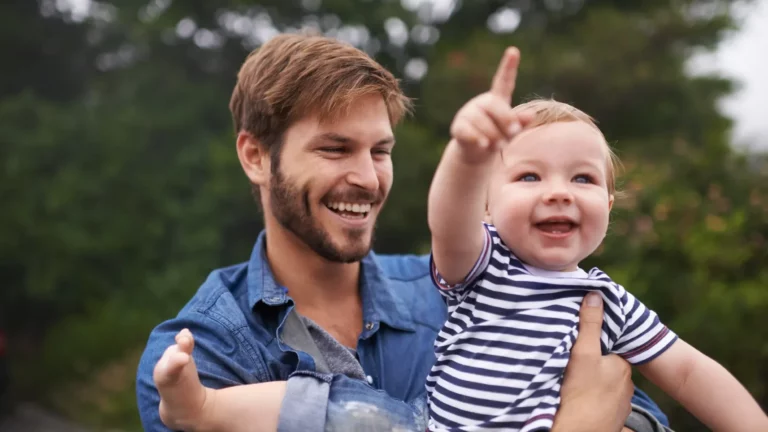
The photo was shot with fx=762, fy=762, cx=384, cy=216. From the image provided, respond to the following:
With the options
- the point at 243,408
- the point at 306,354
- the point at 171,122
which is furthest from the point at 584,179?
the point at 171,122

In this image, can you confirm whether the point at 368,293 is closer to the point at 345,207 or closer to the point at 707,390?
the point at 345,207

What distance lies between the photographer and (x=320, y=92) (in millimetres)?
2258

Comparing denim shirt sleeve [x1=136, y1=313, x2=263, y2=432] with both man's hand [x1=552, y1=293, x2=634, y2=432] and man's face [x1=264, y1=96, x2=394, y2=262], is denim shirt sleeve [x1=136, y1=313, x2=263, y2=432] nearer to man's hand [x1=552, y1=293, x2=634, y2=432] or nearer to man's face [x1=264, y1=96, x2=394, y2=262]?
man's face [x1=264, y1=96, x2=394, y2=262]

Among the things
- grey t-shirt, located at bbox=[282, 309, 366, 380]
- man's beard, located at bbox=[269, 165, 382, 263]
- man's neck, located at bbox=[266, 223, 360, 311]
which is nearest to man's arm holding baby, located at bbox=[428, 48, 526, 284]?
grey t-shirt, located at bbox=[282, 309, 366, 380]

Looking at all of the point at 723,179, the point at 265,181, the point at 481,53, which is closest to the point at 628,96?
the point at 481,53

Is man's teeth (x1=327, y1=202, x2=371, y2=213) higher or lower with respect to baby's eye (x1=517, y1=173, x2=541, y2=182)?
lower

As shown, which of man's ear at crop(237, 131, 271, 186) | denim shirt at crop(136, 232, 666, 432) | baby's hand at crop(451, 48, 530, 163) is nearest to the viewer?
baby's hand at crop(451, 48, 530, 163)

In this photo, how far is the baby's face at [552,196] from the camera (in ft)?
5.55

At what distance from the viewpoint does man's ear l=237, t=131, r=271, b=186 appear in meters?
2.48

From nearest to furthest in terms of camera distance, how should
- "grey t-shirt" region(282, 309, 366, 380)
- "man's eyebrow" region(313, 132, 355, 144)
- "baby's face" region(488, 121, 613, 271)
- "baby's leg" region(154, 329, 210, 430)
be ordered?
"baby's leg" region(154, 329, 210, 430), "baby's face" region(488, 121, 613, 271), "grey t-shirt" region(282, 309, 366, 380), "man's eyebrow" region(313, 132, 355, 144)

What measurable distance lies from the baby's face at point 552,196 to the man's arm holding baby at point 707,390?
33 centimetres

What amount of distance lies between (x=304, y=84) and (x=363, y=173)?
33 cm

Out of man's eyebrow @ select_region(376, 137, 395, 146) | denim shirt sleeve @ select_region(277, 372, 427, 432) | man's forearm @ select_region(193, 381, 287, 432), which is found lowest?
man's forearm @ select_region(193, 381, 287, 432)

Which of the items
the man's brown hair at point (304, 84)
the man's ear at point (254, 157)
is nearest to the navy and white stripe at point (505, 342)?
the man's brown hair at point (304, 84)
